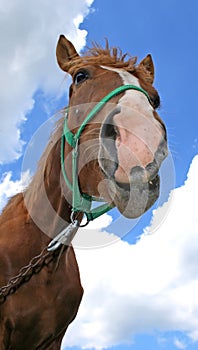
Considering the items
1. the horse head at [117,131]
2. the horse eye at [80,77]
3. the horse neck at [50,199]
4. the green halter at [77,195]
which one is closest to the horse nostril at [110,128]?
the horse head at [117,131]

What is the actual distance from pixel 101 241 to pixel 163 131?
4.19 feet

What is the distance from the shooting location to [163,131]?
4027mm

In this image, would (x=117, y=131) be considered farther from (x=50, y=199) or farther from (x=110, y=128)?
(x=50, y=199)

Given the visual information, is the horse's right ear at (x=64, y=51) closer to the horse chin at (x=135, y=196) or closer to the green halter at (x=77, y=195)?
the green halter at (x=77, y=195)

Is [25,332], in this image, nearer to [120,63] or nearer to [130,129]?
[130,129]

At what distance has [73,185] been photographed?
4.74 meters

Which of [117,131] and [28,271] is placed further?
[28,271]

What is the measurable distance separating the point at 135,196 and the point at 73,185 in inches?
39.0

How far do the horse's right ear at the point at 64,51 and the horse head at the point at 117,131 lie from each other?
0.26 m

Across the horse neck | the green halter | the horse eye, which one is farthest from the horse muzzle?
the horse neck

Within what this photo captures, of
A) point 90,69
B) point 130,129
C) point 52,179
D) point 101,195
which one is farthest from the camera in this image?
point 52,179

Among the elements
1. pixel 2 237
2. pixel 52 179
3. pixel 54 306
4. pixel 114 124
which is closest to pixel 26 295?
pixel 54 306

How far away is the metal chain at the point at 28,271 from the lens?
4828mm

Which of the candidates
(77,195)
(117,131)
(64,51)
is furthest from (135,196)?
(64,51)
